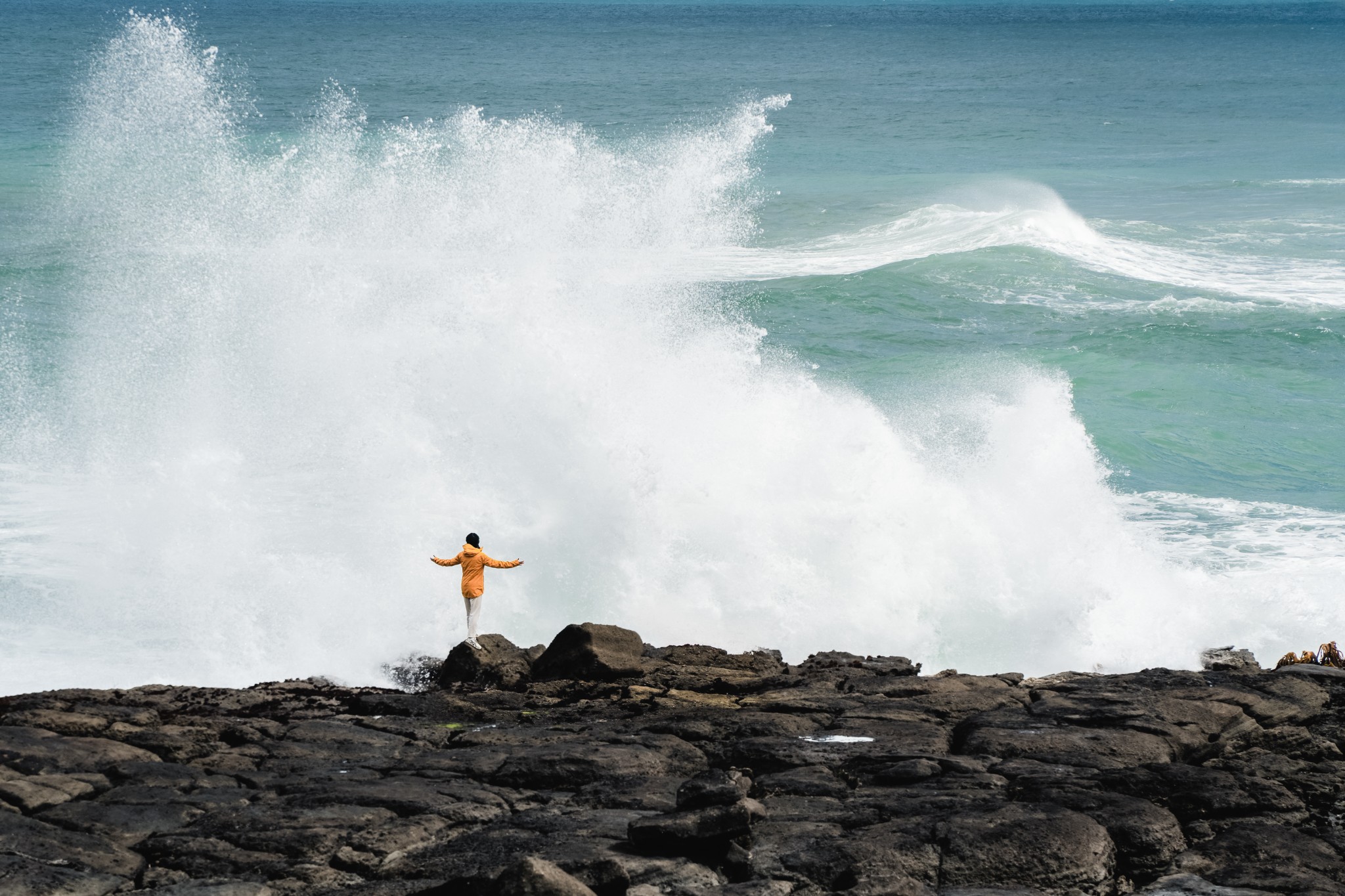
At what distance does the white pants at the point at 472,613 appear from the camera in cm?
1084

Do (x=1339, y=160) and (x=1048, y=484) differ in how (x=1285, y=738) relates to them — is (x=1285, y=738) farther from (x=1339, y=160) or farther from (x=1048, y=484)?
(x=1339, y=160)

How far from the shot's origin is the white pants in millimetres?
10836

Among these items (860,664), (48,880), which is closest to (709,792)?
(48,880)

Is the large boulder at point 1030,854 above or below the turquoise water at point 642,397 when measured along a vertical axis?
below

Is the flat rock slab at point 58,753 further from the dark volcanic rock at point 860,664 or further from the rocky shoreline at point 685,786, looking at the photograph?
the dark volcanic rock at point 860,664

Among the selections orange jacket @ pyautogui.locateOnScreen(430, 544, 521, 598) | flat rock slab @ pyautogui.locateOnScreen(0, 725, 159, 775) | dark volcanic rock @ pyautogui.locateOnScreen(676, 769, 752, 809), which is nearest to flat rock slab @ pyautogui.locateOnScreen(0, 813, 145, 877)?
flat rock slab @ pyautogui.locateOnScreen(0, 725, 159, 775)

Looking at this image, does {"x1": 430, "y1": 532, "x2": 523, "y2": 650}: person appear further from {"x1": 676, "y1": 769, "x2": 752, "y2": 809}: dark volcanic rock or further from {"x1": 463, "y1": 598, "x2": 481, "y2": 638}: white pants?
{"x1": 676, "y1": 769, "x2": 752, "y2": 809}: dark volcanic rock

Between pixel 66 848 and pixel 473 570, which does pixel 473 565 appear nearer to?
pixel 473 570

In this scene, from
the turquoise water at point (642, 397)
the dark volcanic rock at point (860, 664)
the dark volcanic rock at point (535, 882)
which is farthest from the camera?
the turquoise water at point (642, 397)

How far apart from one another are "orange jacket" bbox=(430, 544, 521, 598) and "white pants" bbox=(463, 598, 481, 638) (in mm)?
43

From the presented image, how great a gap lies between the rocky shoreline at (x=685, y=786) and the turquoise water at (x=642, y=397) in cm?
Answer: 304

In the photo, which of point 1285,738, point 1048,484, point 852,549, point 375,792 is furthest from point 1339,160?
point 375,792

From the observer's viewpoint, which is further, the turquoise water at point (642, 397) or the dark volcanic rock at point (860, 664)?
the turquoise water at point (642, 397)

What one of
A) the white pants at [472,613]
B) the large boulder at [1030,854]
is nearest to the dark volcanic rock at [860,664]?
the white pants at [472,613]
